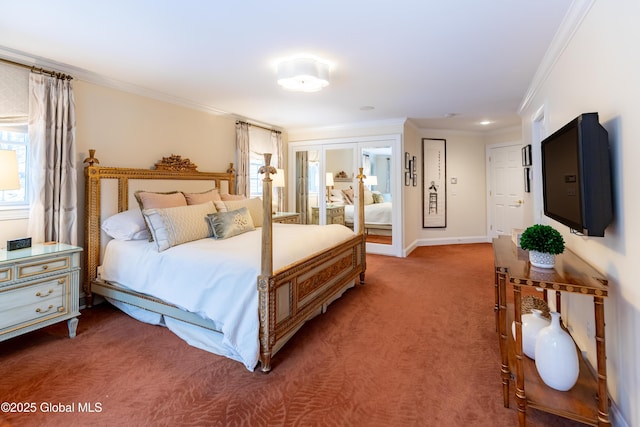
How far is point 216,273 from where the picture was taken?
220cm

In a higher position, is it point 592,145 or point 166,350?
point 592,145

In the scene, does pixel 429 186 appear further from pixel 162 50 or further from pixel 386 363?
pixel 162 50

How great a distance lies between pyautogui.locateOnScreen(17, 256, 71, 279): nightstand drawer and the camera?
2.21 meters

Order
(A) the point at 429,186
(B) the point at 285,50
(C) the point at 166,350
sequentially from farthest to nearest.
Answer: (A) the point at 429,186 < (B) the point at 285,50 < (C) the point at 166,350

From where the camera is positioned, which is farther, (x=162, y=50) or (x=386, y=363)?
(x=162, y=50)

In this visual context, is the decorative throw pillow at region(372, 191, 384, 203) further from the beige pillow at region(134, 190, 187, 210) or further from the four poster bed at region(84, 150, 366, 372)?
Answer: the beige pillow at region(134, 190, 187, 210)

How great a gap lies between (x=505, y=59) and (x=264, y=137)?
380 cm

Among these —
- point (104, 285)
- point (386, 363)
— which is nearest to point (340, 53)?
point (386, 363)

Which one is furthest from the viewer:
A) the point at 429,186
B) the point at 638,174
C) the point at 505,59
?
the point at 429,186

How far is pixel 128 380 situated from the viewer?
194 centimetres

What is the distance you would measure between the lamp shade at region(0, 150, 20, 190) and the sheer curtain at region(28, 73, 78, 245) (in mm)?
500

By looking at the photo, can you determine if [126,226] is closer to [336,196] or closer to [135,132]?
[135,132]

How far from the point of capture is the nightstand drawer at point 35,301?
214 cm

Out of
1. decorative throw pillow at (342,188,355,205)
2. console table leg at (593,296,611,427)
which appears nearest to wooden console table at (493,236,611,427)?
console table leg at (593,296,611,427)
